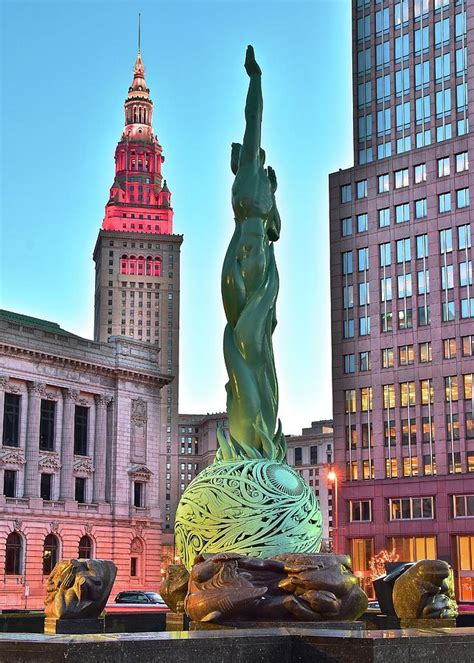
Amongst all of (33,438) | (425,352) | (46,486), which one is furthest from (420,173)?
(46,486)

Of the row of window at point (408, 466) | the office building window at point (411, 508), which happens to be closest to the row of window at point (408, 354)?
the row of window at point (408, 466)

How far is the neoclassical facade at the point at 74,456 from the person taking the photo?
8062cm

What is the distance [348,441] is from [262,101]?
6349 centimetres

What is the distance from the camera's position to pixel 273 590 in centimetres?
1764

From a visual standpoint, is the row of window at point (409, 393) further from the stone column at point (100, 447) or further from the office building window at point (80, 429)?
the office building window at point (80, 429)

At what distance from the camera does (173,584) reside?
74.5 feet

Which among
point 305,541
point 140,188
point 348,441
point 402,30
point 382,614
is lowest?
point 382,614

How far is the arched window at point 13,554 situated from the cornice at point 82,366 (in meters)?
13.9

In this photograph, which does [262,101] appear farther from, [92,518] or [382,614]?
[92,518]

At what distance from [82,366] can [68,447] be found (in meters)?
6.79

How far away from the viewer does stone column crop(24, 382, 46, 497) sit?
82.1 m

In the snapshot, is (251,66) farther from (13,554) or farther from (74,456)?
(74,456)

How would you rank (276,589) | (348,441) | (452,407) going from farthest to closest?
(348,441) < (452,407) < (276,589)

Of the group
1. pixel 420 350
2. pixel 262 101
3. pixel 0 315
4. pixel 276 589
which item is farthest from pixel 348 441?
pixel 276 589
